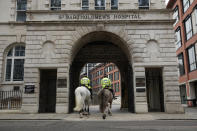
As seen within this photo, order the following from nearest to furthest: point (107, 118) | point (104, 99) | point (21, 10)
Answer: point (107, 118) → point (104, 99) → point (21, 10)

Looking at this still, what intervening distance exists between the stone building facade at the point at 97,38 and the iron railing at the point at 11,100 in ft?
6.86

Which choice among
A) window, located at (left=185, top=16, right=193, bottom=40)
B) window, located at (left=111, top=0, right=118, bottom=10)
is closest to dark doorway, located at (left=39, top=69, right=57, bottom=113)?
window, located at (left=111, top=0, right=118, bottom=10)

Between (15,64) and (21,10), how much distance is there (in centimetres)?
555

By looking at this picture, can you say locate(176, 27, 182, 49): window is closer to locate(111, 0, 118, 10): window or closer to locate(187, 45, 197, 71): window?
locate(187, 45, 197, 71): window

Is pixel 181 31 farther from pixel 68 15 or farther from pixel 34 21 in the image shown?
pixel 34 21

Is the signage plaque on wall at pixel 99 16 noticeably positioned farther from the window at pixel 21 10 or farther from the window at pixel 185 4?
the window at pixel 185 4

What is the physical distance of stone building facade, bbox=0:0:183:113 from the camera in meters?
15.4

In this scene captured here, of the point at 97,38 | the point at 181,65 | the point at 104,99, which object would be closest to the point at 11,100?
the point at 97,38

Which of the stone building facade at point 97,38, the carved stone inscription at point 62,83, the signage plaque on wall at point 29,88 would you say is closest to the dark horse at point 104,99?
the stone building facade at point 97,38

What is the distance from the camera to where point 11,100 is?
1722cm

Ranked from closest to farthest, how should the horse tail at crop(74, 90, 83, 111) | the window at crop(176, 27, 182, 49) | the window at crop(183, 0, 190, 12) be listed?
1. the horse tail at crop(74, 90, 83, 111)
2. the window at crop(183, 0, 190, 12)
3. the window at crop(176, 27, 182, 49)

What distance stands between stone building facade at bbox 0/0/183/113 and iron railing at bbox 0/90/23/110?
6.86 ft

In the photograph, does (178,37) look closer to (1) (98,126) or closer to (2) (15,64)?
(2) (15,64)

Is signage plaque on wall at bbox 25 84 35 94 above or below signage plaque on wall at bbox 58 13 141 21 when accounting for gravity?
below
